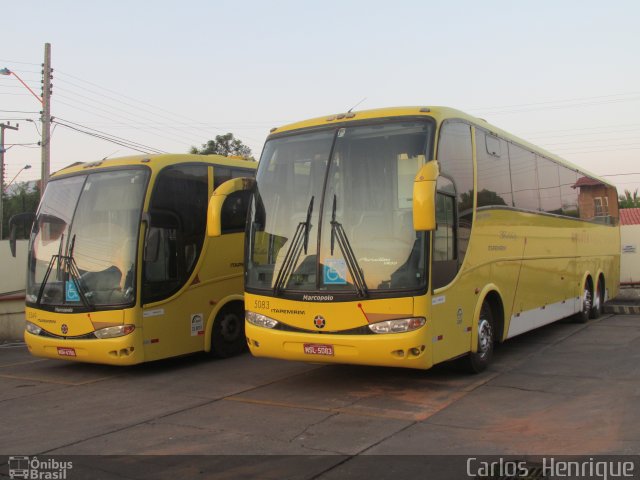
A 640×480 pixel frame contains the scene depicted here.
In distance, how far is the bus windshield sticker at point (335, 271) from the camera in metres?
7.52

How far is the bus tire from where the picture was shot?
1392 cm

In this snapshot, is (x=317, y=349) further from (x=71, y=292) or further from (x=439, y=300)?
(x=71, y=292)

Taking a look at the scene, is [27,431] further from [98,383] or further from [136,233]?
[136,233]

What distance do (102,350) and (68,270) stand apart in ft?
4.29

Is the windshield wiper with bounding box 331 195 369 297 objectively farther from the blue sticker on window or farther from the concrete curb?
the concrete curb

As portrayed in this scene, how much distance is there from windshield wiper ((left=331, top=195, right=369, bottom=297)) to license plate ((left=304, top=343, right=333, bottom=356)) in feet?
2.45

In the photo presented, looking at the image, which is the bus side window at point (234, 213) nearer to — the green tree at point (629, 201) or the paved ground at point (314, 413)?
the paved ground at point (314, 413)

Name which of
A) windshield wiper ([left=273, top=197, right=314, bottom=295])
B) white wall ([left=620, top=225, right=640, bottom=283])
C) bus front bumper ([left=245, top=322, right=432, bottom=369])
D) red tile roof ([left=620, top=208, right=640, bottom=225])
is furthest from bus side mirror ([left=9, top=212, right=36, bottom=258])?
red tile roof ([left=620, top=208, right=640, bottom=225])

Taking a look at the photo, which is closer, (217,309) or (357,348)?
(357,348)

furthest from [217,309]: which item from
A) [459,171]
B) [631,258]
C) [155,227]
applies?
[631,258]

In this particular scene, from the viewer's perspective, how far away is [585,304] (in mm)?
14141

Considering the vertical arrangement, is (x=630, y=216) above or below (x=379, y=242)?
above

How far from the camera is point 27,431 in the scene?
6.70m

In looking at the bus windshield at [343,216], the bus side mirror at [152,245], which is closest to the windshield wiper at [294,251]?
the bus windshield at [343,216]
